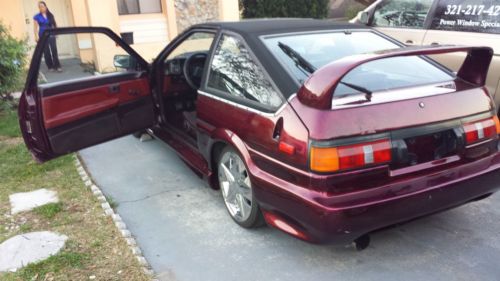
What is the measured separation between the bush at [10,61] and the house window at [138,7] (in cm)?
389

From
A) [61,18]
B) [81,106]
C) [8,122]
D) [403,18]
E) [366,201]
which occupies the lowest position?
[8,122]

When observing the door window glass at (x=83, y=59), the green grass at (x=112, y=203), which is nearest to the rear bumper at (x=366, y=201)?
the green grass at (x=112, y=203)

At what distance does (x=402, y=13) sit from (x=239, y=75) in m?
3.59

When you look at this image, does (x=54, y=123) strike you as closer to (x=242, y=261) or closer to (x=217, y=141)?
(x=217, y=141)

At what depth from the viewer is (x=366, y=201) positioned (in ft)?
8.16

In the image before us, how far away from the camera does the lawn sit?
2990 millimetres

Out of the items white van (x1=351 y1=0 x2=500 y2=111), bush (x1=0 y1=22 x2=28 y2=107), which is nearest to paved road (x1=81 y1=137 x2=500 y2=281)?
white van (x1=351 y1=0 x2=500 y2=111)

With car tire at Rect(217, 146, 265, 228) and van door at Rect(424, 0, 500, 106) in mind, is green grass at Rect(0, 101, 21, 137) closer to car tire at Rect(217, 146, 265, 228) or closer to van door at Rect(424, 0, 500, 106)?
car tire at Rect(217, 146, 265, 228)

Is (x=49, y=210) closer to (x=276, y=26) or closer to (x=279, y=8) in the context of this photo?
(x=276, y=26)

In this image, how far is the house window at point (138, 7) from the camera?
10.7 meters

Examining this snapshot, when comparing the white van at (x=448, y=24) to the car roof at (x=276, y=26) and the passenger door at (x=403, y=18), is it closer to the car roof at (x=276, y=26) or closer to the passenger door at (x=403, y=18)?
the passenger door at (x=403, y=18)

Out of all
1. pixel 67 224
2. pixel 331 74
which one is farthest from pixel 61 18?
pixel 331 74

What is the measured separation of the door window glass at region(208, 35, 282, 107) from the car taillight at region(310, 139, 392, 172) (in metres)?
0.51

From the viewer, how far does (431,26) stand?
5461 millimetres
